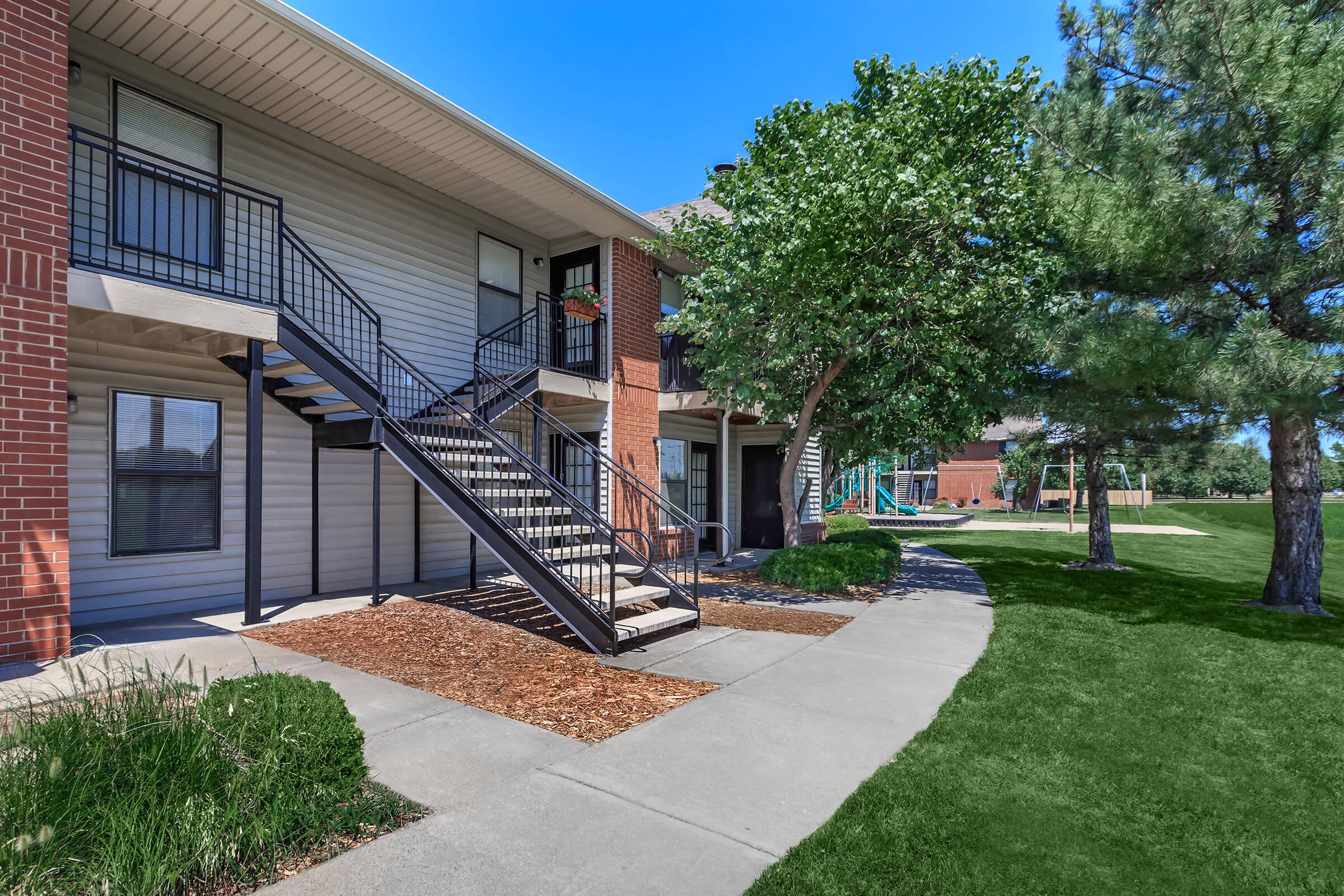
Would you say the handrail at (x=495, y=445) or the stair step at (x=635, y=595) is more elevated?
the handrail at (x=495, y=445)

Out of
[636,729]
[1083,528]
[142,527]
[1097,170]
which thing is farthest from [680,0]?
[1083,528]

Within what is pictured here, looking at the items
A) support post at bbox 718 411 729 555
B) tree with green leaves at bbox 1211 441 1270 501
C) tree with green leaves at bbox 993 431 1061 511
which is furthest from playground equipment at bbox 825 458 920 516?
tree with green leaves at bbox 1211 441 1270 501

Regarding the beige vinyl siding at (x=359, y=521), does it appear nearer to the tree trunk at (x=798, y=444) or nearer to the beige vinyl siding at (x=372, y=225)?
the beige vinyl siding at (x=372, y=225)

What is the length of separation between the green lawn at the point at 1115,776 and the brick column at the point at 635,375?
5.77 metres

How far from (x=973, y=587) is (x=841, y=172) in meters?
6.43

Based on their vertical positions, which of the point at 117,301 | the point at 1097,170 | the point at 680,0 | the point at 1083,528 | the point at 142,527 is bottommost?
the point at 1083,528

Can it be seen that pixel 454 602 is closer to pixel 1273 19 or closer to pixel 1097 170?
pixel 1097 170

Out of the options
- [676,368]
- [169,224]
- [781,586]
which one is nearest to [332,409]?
[169,224]

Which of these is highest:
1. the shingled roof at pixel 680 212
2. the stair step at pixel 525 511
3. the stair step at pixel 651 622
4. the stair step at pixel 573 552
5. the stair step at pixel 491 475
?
the shingled roof at pixel 680 212

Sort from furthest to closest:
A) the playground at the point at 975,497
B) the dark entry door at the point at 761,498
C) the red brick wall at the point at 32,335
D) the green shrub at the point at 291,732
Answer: the playground at the point at 975,497, the dark entry door at the point at 761,498, the red brick wall at the point at 32,335, the green shrub at the point at 291,732

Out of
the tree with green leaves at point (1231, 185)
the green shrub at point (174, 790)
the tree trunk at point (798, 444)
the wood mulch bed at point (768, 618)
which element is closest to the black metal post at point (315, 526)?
the wood mulch bed at point (768, 618)

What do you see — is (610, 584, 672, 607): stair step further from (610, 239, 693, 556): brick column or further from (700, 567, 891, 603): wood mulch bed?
(610, 239, 693, 556): brick column

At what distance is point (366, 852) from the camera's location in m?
2.74

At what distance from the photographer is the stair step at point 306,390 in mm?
7281
